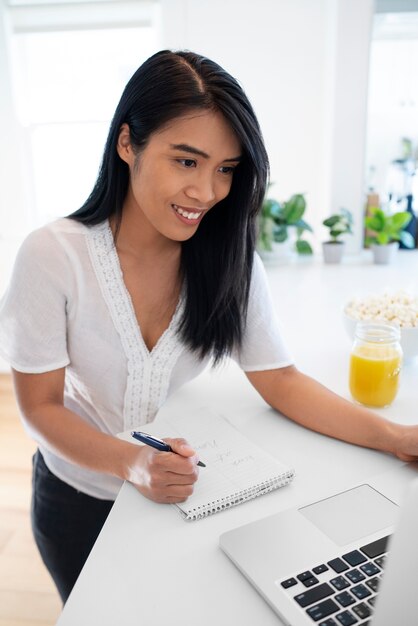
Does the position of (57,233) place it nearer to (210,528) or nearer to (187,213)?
(187,213)

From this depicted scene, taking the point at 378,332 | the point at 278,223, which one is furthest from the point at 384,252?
the point at 378,332

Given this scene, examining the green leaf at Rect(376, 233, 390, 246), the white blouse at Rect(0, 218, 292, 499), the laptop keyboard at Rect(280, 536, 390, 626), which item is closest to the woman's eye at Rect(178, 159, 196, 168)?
the white blouse at Rect(0, 218, 292, 499)

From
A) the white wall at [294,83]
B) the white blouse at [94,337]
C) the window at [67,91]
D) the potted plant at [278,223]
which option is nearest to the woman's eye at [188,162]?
the white blouse at [94,337]

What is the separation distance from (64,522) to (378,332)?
0.71m

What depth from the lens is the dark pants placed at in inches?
42.0

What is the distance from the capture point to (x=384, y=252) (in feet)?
6.95

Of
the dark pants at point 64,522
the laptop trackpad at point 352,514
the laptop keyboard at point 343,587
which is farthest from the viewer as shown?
the dark pants at point 64,522

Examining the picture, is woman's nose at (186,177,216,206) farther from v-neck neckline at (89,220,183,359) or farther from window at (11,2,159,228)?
window at (11,2,159,228)

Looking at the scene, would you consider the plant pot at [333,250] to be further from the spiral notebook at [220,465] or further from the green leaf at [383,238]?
the spiral notebook at [220,465]

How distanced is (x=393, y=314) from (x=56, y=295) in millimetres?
685

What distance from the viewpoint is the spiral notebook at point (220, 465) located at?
0.72 meters

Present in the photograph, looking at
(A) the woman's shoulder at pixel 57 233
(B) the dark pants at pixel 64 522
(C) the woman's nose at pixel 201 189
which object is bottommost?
(B) the dark pants at pixel 64 522

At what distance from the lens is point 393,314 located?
1146mm

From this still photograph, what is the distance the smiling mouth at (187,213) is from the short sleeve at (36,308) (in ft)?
0.70
